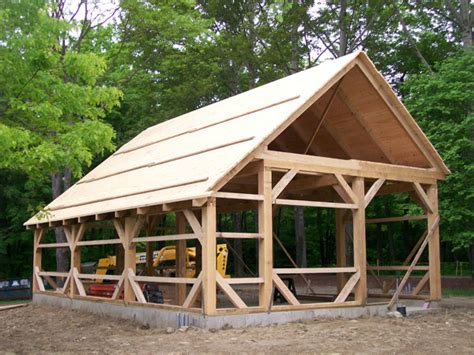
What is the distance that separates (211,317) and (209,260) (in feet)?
3.18

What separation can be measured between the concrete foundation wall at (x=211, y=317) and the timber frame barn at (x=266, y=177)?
4.7 inches

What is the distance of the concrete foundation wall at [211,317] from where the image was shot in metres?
10.8

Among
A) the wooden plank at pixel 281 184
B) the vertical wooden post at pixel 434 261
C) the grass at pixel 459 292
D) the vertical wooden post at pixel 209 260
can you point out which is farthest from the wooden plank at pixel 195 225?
the grass at pixel 459 292

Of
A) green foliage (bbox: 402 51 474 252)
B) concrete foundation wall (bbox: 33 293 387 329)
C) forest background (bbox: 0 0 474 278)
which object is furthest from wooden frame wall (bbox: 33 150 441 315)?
green foliage (bbox: 402 51 474 252)

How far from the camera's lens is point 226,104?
629 inches

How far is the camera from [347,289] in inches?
495

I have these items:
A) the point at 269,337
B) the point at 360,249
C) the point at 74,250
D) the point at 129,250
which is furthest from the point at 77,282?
the point at 269,337

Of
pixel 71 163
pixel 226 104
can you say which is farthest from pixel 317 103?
pixel 71 163

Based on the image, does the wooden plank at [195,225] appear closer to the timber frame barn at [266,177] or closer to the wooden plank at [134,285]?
the timber frame barn at [266,177]

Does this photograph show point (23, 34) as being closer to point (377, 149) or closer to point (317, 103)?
point (317, 103)

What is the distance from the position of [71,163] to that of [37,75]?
4.91ft

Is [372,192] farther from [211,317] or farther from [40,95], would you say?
[40,95]

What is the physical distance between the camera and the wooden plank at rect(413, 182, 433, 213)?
573 inches

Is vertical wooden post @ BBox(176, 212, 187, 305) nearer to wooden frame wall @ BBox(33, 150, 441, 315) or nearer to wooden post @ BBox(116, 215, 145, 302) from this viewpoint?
wooden frame wall @ BBox(33, 150, 441, 315)
